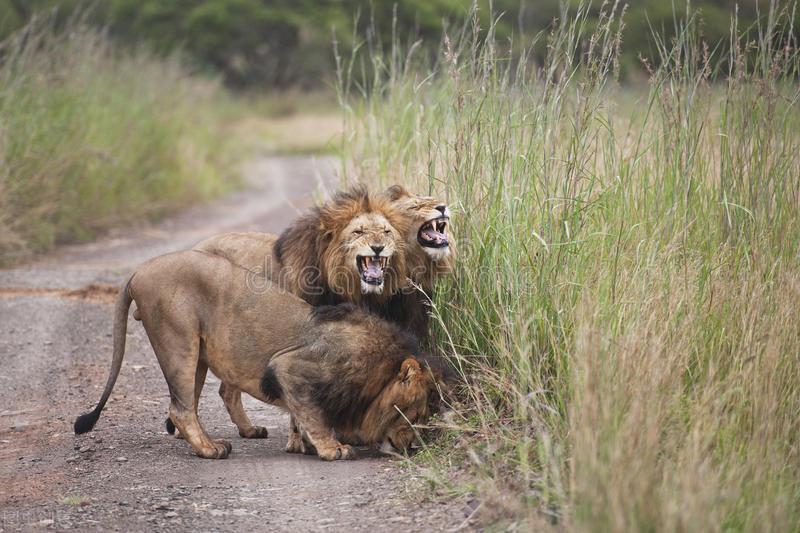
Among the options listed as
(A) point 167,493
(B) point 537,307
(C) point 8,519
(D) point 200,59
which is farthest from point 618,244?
(D) point 200,59

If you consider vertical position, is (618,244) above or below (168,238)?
above

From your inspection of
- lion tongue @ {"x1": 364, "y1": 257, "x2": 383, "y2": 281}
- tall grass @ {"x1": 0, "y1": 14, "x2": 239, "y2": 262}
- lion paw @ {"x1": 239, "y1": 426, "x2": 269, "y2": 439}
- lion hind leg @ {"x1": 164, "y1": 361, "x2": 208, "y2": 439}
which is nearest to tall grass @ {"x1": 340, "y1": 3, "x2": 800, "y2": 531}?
lion tongue @ {"x1": 364, "y1": 257, "x2": 383, "y2": 281}

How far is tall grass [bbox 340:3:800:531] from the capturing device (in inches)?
131

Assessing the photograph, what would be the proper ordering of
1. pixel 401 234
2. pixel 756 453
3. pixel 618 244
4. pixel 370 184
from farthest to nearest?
pixel 370 184 < pixel 401 234 < pixel 618 244 < pixel 756 453

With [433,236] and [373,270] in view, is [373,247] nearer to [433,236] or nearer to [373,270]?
[373,270]

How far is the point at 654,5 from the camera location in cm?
2052

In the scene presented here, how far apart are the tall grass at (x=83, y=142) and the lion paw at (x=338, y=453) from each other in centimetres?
557

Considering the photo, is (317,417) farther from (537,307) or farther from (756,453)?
(756,453)

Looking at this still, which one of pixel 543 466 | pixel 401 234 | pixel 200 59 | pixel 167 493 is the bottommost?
pixel 200 59

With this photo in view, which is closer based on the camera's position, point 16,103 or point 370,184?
point 370,184

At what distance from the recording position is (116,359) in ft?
15.9

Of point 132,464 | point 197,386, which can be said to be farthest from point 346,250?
point 132,464

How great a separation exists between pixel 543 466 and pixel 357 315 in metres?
1.36

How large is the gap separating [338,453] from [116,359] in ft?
3.65
